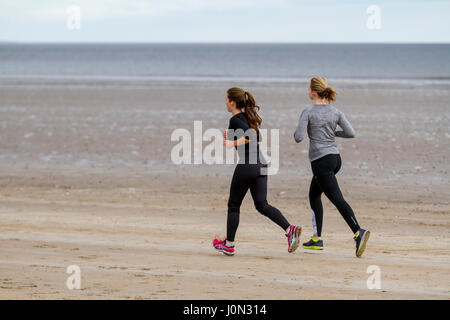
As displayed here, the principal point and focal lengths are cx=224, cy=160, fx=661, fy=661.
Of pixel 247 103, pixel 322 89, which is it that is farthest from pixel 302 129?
pixel 247 103

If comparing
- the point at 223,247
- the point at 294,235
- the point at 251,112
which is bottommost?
the point at 223,247

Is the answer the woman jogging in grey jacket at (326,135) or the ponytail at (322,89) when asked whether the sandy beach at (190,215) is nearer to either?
the woman jogging in grey jacket at (326,135)

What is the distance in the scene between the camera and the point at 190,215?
29.9 feet

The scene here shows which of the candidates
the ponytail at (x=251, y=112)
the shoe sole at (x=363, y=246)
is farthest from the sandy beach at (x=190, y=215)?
the ponytail at (x=251, y=112)

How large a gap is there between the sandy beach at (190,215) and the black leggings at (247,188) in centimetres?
38

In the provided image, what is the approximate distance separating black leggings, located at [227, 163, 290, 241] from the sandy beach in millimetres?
379

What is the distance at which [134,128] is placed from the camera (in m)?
18.9

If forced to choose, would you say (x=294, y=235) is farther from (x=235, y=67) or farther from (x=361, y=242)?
(x=235, y=67)

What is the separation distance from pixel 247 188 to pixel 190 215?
2689 mm

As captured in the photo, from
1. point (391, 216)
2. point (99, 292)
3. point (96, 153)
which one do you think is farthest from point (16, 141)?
point (99, 292)

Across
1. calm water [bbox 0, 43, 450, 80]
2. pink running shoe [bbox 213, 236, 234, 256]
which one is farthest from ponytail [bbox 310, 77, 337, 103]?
calm water [bbox 0, 43, 450, 80]

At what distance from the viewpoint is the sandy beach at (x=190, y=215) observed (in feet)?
18.6

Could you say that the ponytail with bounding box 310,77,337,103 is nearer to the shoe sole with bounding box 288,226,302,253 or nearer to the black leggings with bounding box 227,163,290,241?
the black leggings with bounding box 227,163,290,241

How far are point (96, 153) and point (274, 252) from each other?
360 inches
